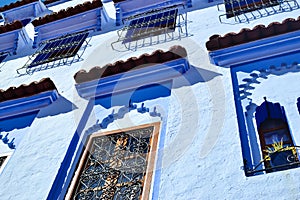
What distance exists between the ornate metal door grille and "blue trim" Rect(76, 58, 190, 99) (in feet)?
3.12

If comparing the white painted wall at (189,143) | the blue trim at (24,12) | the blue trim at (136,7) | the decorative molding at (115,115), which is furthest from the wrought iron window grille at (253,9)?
the blue trim at (24,12)

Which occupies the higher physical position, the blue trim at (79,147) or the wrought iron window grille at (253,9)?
the wrought iron window grille at (253,9)

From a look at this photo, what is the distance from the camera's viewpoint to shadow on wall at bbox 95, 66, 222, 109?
5367 millimetres

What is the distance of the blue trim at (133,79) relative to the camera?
5.59 meters

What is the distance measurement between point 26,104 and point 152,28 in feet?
9.51

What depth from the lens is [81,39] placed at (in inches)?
336

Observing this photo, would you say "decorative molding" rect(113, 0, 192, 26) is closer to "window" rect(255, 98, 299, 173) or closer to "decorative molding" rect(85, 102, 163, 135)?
"decorative molding" rect(85, 102, 163, 135)

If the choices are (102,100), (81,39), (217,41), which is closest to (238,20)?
(217,41)

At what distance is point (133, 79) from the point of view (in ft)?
18.7

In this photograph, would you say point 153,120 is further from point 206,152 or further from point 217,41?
point 217,41

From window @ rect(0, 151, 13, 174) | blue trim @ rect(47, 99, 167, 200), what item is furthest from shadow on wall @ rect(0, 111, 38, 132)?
blue trim @ rect(47, 99, 167, 200)

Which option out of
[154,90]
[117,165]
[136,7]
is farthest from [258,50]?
[136,7]

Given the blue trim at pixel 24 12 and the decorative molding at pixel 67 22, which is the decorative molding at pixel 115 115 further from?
the blue trim at pixel 24 12

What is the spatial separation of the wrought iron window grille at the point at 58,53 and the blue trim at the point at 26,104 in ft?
5.11
